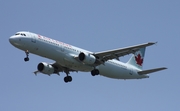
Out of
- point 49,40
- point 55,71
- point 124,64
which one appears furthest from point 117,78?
point 49,40

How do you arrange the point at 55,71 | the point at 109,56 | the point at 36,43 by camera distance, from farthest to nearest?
the point at 55,71, the point at 109,56, the point at 36,43

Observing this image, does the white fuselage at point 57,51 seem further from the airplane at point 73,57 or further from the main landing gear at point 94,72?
the main landing gear at point 94,72

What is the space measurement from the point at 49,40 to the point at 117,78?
44.1 ft

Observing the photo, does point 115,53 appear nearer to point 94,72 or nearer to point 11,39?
point 94,72

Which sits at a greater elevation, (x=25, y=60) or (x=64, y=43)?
(x=64, y=43)

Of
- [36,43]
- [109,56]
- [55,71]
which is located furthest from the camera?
[55,71]

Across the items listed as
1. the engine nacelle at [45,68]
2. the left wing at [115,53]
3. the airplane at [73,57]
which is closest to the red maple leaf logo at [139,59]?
the airplane at [73,57]

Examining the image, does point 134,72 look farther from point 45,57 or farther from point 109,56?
point 45,57

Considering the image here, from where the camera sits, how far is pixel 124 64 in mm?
71750

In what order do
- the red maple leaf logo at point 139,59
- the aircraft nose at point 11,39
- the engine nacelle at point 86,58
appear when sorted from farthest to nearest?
the red maple leaf logo at point 139,59, the engine nacelle at point 86,58, the aircraft nose at point 11,39

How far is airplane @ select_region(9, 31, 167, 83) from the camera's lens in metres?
60.5

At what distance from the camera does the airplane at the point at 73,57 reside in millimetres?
60500

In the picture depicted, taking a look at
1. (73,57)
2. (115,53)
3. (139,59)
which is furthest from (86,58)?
(139,59)

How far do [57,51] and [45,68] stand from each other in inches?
282
